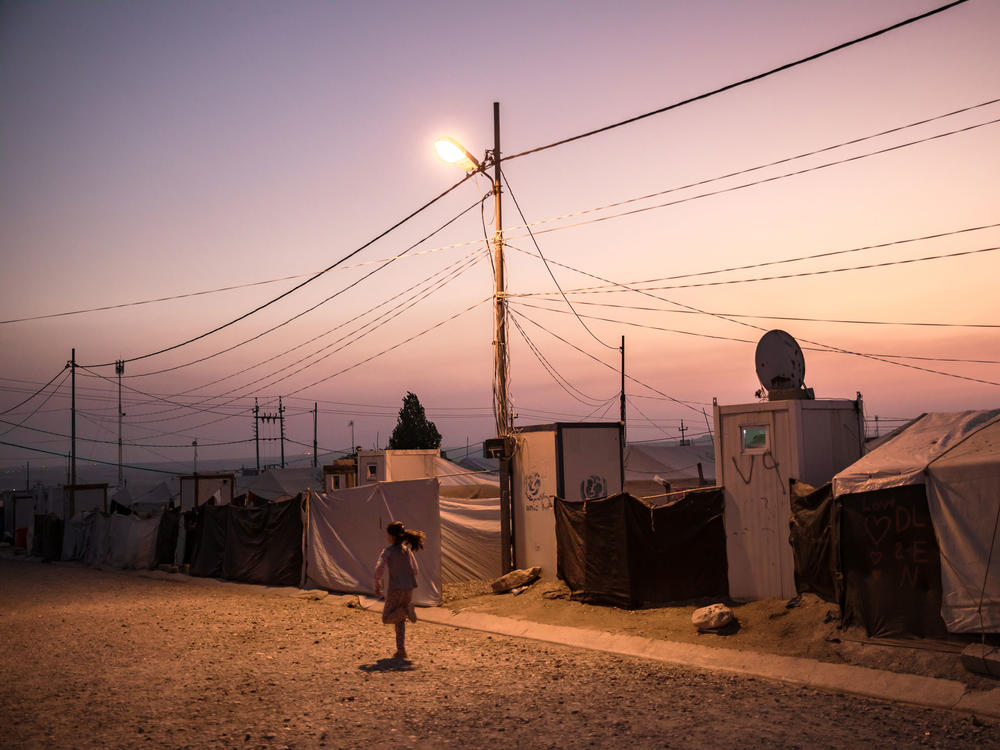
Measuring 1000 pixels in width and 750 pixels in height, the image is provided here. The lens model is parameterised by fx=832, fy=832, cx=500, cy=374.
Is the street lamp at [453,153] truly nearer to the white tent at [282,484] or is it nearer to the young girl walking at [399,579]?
the young girl walking at [399,579]

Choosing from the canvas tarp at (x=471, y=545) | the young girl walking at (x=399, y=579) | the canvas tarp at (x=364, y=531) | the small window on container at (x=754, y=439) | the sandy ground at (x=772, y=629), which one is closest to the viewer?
the sandy ground at (x=772, y=629)

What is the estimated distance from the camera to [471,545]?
61.3 feet

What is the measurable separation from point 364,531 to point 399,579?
622cm

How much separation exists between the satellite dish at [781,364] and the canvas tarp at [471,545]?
7510 millimetres

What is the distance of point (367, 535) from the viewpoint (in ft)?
56.3

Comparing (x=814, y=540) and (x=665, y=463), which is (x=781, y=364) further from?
(x=665, y=463)

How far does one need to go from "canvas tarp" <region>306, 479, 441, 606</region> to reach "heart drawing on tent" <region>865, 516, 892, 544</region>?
7.57 metres

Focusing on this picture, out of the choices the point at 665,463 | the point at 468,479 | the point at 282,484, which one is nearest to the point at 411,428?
the point at 282,484

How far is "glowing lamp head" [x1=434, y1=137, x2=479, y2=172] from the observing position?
16188mm

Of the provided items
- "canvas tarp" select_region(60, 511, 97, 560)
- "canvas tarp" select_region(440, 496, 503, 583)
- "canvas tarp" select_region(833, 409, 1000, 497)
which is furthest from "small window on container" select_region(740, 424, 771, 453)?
"canvas tarp" select_region(60, 511, 97, 560)

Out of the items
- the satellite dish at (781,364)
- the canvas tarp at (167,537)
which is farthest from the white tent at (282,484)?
the satellite dish at (781,364)

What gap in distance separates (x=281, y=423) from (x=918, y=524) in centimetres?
11174

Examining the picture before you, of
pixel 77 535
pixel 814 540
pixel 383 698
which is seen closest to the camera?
pixel 383 698

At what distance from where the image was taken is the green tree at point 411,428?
205 feet
